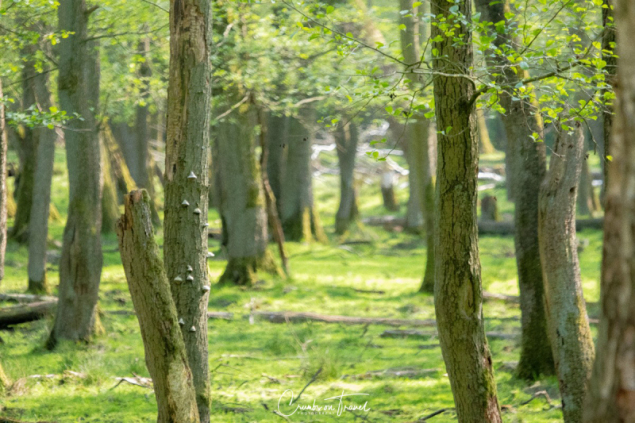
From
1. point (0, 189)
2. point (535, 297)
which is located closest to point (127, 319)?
point (0, 189)

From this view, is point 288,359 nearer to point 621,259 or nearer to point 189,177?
point 189,177

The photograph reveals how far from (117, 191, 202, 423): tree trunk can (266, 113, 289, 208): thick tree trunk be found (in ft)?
54.6

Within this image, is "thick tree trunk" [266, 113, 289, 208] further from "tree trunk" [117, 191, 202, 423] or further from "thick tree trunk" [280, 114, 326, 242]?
"tree trunk" [117, 191, 202, 423]

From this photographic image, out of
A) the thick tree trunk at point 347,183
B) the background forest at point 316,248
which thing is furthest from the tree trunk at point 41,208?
the thick tree trunk at point 347,183

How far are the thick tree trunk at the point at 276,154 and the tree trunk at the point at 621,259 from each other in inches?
753

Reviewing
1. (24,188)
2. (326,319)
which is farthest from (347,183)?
(326,319)

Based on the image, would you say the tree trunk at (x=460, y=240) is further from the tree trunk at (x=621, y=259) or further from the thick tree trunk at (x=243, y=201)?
the thick tree trunk at (x=243, y=201)

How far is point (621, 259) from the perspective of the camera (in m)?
2.18

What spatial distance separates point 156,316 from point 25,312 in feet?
23.1

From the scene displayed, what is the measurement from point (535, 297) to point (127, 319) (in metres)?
7.28

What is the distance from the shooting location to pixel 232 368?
9.15 m

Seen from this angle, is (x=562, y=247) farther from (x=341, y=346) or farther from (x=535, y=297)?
(x=341, y=346)

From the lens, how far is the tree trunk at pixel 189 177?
5398 mm

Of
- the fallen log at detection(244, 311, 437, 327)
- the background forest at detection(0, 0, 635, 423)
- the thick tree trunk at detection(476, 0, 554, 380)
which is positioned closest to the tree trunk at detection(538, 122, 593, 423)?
the background forest at detection(0, 0, 635, 423)
